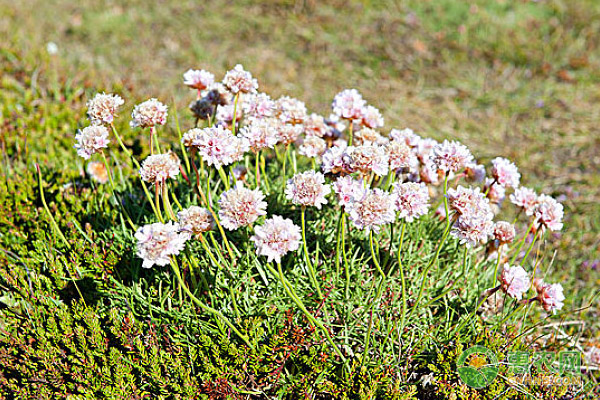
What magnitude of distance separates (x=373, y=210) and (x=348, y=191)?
14cm

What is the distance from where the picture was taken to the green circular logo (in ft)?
6.82

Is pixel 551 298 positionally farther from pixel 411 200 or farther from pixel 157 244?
pixel 157 244

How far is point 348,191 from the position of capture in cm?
192

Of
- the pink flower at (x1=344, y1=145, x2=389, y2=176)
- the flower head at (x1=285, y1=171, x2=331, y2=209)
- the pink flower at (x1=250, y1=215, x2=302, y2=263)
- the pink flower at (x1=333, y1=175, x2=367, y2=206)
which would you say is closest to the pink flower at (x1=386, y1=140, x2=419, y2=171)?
the pink flower at (x1=344, y1=145, x2=389, y2=176)

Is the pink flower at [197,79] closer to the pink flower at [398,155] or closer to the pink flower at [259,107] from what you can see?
the pink flower at [259,107]

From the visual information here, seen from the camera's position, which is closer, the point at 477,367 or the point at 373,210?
the point at 373,210

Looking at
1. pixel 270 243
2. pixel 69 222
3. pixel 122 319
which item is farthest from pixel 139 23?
pixel 270 243

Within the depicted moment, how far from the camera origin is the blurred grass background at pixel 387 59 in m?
4.60

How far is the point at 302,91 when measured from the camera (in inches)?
217

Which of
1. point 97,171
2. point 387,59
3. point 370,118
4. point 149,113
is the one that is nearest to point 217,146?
point 149,113

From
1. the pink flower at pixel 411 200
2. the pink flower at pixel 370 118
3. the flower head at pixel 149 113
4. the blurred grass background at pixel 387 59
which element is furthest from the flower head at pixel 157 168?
the blurred grass background at pixel 387 59

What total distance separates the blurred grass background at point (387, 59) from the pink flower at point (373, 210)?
9.53ft

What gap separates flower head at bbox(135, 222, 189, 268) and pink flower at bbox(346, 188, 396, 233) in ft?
2.14

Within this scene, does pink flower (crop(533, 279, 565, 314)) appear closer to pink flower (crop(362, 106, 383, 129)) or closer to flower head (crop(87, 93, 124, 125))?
pink flower (crop(362, 106, 383, 129))
